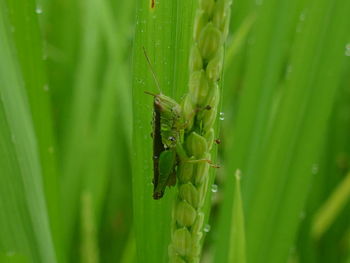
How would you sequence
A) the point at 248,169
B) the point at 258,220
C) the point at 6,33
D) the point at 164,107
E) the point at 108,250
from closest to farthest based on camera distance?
the point at 164,107, the point at 6,33, the point at 258,220, the point at 248,169, the point at 108,250

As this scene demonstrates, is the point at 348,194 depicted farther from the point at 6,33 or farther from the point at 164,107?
the point at 6,33

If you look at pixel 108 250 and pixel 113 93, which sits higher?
pixel 113 93

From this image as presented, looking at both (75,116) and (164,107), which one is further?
(75,116)

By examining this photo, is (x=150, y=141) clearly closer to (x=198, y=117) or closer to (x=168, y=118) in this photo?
(x=168, y=118)

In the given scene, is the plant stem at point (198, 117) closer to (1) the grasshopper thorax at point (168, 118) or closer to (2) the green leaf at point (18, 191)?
(1) the grasshopper thorax at point (168, 118)

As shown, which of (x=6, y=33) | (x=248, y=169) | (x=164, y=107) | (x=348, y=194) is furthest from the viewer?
(x=348, y=194)

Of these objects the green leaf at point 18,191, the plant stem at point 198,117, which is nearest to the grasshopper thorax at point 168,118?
the plant stem at point 198,117

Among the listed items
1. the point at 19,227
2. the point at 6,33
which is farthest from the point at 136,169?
the point at 6,33
